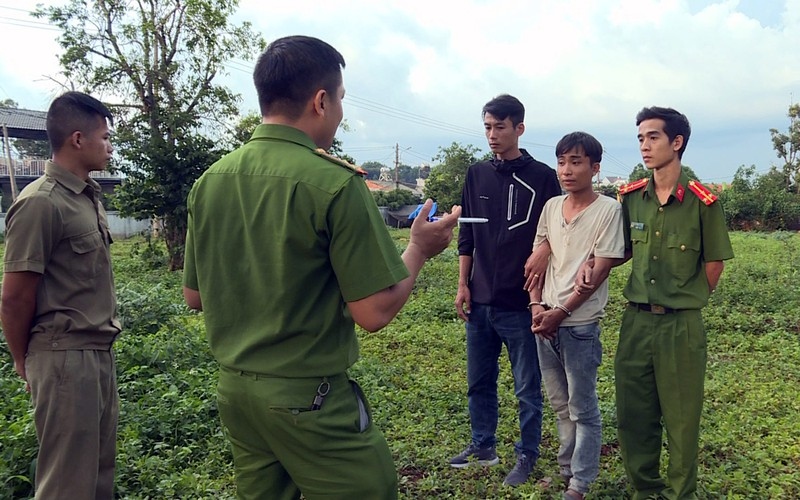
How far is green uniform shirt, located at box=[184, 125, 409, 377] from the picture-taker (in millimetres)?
1550

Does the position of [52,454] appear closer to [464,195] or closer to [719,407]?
[464,195]

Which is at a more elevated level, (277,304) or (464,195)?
(464,195)

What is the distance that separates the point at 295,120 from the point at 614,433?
334 centimetres

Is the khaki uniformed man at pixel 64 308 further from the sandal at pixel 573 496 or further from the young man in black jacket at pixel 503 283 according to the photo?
the sandal at pixel 573 496

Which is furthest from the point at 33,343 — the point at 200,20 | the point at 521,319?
the point at 200,20

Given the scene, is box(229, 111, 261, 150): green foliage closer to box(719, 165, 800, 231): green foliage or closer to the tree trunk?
the tree trunk

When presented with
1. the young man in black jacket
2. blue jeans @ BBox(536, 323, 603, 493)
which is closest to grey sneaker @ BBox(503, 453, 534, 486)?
the young man in black jacket

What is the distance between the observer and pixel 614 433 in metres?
3.97

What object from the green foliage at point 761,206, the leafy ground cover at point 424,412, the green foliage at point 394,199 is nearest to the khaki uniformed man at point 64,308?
the leafy ground cover at point 424,412

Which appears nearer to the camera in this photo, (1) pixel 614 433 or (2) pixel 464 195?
(2) pixel 464 195

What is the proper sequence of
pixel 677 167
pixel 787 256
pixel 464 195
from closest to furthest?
pixel 677 167 < pixel 464 195 < pixel 787 256

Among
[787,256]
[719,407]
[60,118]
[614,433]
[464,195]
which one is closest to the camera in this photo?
[60,118]

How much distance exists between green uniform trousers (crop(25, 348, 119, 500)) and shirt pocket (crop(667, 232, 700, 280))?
2.77 m

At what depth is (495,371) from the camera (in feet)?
11.4
